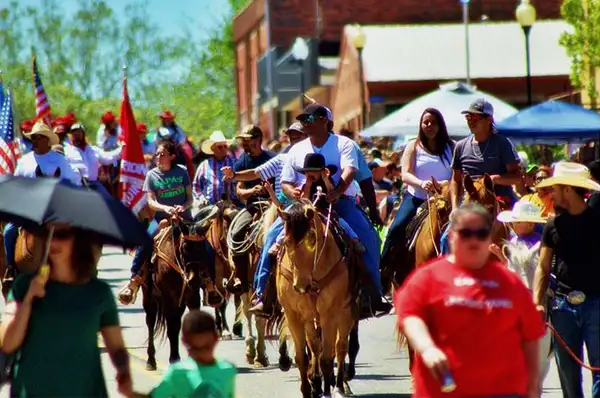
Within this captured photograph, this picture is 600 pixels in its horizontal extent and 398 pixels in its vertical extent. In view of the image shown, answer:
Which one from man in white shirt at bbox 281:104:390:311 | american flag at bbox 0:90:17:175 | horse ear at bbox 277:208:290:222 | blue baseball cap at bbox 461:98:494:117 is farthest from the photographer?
american flag at bbox 0:90:17:175

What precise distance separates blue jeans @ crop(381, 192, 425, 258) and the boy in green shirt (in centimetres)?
815

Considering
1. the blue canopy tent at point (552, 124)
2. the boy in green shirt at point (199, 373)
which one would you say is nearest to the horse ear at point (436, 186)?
the boy in green shirt at point (199, 373)

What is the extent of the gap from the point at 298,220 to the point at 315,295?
0.77 m

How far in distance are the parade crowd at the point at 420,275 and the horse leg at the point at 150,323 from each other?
24cm

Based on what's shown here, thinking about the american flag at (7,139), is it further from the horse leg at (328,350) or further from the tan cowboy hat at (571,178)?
the tan cowboy hat at (571,178)

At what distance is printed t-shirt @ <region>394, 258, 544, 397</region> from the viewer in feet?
27.1

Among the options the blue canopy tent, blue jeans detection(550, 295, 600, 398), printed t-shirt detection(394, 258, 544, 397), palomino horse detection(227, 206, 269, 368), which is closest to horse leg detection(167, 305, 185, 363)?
palomino horse detection(227, 206, 269, 368)

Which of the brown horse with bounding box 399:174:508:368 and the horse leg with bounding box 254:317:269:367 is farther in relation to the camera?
the horse leg with bounding box 254:317:269:367

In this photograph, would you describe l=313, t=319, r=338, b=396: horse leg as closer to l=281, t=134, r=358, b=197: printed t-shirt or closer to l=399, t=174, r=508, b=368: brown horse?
l=399, t=174, r=508, b=368: brown horse

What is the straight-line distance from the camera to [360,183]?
1600 centimetres

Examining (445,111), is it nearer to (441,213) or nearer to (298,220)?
(441,213)

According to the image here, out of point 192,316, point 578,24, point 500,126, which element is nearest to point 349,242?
point 192,316

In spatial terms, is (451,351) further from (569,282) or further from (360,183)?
(360,183)

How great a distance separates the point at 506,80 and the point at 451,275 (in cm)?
5069
